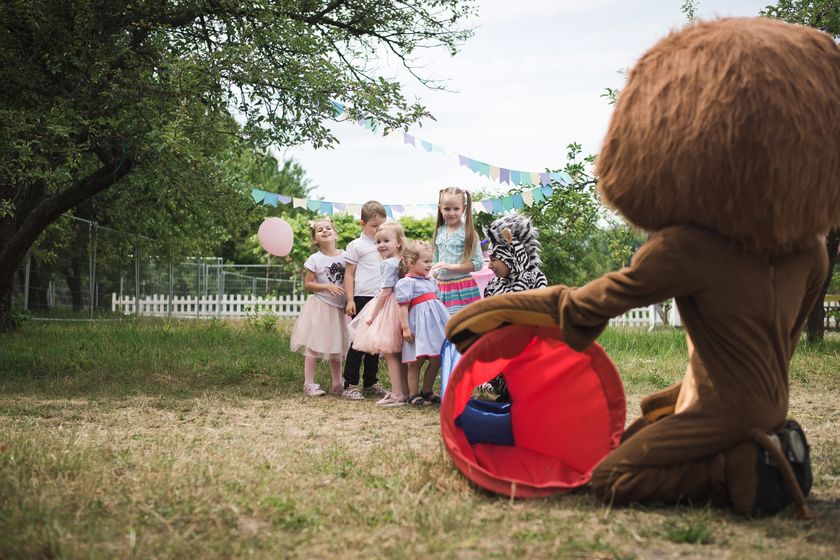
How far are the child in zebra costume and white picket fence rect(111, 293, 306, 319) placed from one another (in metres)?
13.8

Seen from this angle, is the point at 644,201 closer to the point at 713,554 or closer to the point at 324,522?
the point at 713,554

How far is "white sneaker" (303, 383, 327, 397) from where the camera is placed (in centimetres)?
705

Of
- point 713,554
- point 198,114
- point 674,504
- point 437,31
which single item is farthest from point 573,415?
point 437,31

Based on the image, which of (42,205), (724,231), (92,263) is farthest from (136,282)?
(724,231)

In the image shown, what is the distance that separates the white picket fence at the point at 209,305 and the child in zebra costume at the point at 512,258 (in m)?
13.8

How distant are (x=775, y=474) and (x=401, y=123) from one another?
651cm

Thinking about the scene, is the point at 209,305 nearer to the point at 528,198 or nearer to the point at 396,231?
the point at 528,198

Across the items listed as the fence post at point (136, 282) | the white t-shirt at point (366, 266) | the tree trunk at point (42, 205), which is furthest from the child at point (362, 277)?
the fence post at point (136, 282)

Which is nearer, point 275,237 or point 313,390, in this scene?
point 313,390

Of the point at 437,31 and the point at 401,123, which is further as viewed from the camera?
the point at 437,31

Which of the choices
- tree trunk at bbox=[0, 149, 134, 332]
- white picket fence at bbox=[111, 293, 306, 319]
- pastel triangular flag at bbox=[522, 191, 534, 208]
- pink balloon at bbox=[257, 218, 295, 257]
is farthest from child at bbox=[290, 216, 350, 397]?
white picket fence at bbox=[111, 293, 306, 319]

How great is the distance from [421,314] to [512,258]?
787 millimetres

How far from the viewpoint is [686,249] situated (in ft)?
10.3

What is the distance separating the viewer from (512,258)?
632 cm
